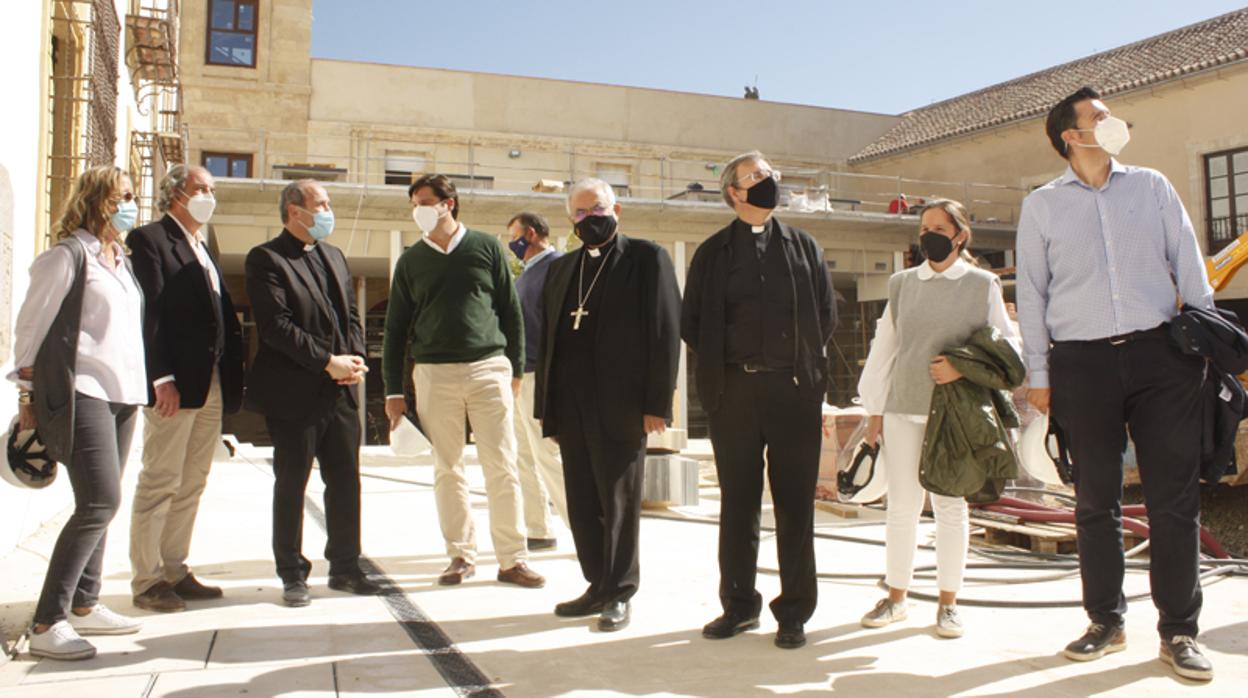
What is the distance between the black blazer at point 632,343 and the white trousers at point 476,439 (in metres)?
0.63

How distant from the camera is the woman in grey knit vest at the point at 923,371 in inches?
157

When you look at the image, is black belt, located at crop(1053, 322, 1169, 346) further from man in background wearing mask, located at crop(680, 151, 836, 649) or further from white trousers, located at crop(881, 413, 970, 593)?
man in background wearing mask, located at crop(680, 151, 836, 649)

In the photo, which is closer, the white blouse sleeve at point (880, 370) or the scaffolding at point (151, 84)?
the white blouse sleeve at point (880, 370)

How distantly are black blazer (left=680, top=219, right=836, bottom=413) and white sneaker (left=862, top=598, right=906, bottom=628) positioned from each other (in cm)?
87

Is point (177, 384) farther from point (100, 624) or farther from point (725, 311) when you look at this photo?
point (725, 311)

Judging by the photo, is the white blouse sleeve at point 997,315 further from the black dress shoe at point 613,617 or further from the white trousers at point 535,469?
the white trousers at point 535,469

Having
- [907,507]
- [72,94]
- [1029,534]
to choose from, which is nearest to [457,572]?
[907,507]

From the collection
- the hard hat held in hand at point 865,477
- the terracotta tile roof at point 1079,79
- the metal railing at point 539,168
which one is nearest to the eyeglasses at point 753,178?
the hard hat held in hand at point 865,477

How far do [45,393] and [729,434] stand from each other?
237 centimetres

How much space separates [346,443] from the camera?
461cm

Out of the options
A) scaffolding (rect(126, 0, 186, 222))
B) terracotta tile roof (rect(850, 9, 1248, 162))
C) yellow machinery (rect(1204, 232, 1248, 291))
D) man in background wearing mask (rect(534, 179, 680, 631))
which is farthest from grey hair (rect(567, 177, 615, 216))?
terracotta tile roof (rect(850, 9, 1248, 162))

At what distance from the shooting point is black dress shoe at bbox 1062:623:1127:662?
338cm

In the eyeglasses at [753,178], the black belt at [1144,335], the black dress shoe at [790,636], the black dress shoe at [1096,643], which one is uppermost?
the eyeglasses at [753,178]

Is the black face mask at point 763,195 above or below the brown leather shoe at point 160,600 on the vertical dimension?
above
